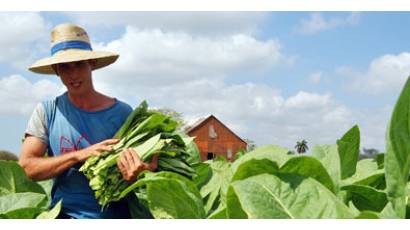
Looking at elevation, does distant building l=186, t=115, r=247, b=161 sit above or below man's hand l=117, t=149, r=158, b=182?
above

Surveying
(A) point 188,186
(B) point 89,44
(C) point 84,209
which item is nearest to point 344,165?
(A) point 188,186

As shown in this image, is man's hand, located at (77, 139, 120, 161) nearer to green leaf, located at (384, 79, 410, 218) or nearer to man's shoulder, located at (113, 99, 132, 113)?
man's shoulder, located at (113, 99, 132, 113)

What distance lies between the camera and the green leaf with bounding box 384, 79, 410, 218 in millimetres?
1082

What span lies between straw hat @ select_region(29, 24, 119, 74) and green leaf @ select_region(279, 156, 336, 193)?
5.97 ft

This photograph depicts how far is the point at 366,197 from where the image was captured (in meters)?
1.36

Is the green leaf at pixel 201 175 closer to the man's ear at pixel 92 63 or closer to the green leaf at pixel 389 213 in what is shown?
the green leaf at pixel 389 213

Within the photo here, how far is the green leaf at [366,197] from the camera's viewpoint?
52.5 inches

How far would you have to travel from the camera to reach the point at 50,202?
108 inches

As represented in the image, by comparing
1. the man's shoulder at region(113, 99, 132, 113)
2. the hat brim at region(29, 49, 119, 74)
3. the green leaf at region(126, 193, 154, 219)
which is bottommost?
the green leaf at region(126, 193, 154, 219)

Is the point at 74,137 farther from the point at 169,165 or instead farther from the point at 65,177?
the point at 169,165

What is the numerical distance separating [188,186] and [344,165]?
64 cm

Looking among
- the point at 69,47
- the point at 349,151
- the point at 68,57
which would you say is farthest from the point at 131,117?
the point at 349,151

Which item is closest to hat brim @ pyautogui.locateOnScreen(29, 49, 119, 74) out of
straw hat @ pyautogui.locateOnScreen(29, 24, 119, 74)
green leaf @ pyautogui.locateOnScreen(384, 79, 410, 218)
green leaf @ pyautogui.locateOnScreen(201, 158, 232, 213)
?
straw hat @ pyautogui.locateOnScreen(29, 24, 119, 74)

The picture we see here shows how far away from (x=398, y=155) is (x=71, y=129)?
1940mm
